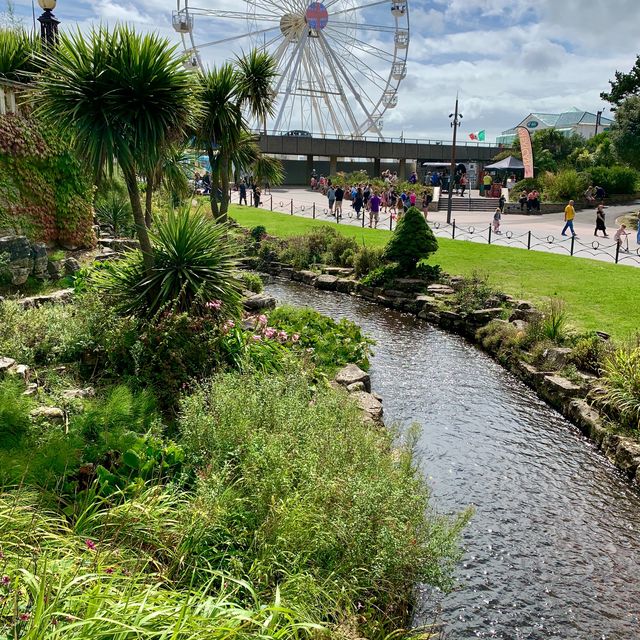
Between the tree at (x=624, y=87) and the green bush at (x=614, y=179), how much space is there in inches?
155

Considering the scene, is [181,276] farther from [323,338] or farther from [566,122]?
[566,122]

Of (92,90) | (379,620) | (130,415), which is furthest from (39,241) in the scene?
(379,620)

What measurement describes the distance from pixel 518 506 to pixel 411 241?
1017 centimetres

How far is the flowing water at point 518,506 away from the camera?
487 centimetres

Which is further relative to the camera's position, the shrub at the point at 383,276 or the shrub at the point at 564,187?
the shrub at the point at 564,187

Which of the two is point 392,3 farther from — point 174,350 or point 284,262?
point 174,350

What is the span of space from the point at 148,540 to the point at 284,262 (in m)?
16.2

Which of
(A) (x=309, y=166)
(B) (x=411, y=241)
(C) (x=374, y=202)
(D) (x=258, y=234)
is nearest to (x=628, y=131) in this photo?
(C) (x=374, y=202)

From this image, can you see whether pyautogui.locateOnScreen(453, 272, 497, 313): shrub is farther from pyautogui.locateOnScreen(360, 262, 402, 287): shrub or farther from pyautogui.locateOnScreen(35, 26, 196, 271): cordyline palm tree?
pyautogui.locateOnScreen(35, 26, 196, 271): cordyline palm tree

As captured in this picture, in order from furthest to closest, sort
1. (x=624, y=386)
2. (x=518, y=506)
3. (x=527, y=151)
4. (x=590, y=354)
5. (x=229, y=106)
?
(x=527, y=151)
(x=229, y=106)
(x=590, y=354)
(x=624, y=386)
(x=518, y=506)

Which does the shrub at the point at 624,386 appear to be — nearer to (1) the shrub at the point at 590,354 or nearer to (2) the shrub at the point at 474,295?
(1) the shrub at the point at 590,354

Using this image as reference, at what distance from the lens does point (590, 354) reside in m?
9.72

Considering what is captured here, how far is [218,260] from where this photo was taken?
793 cm

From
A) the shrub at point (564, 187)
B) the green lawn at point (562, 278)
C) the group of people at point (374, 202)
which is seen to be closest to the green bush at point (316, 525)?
the green lawn at point (562, 278)
